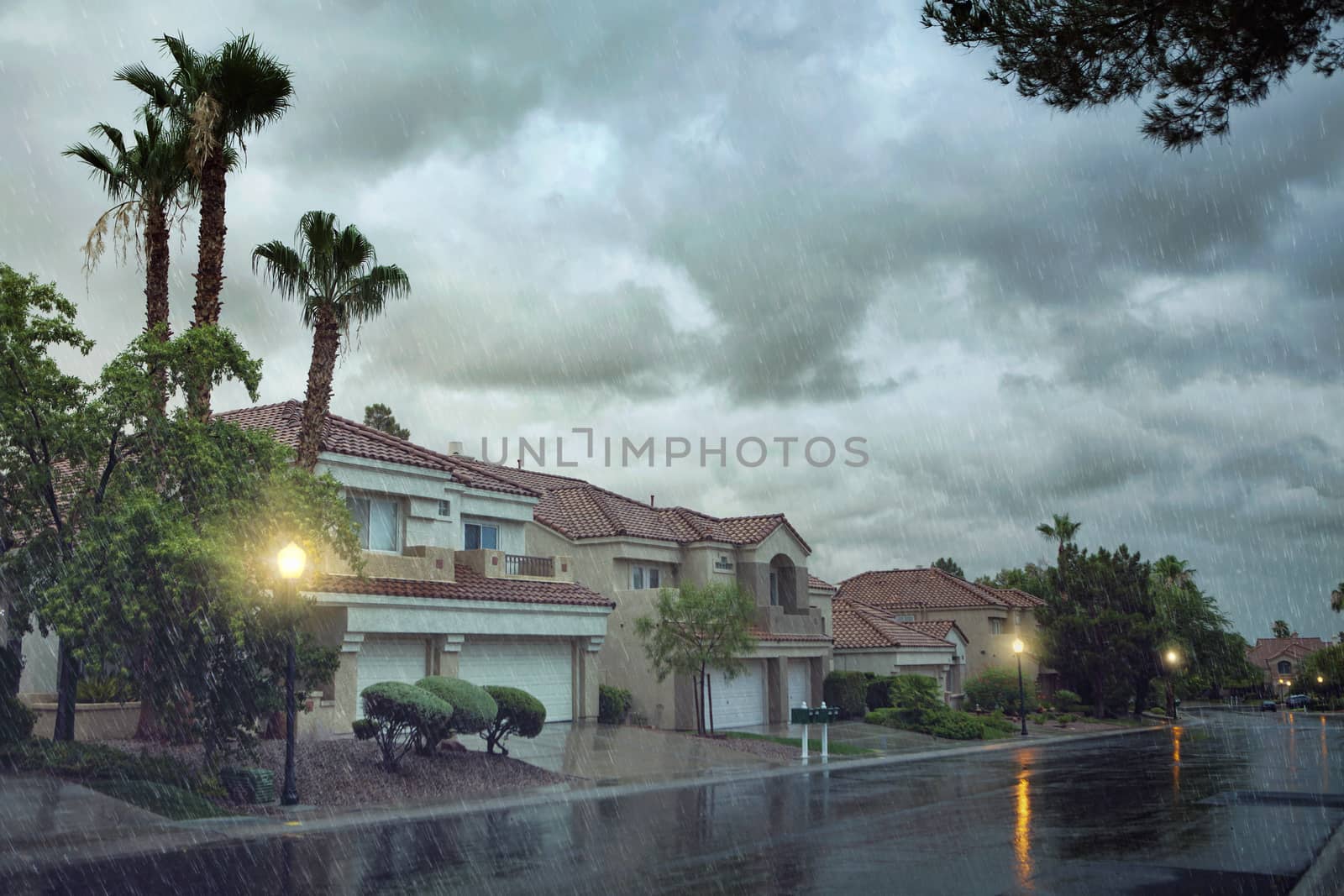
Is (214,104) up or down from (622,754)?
up

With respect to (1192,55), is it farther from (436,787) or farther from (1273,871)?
(436,787)

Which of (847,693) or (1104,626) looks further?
(1104,626)

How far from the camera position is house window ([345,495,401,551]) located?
28.2m

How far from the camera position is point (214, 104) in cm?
2138

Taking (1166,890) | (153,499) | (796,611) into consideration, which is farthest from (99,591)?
(796,611)

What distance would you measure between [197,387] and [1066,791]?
1751 centimetres

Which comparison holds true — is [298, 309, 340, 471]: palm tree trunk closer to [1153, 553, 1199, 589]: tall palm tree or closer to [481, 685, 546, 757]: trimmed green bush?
[481, 685, 546, 757]: trimmed green bush

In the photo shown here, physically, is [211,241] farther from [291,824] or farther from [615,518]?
[615,518]

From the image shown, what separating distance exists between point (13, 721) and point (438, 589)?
9.81 meters

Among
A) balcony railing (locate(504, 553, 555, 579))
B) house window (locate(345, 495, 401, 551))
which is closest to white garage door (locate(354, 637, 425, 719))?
house window (locate(345, 495, 401, 551))

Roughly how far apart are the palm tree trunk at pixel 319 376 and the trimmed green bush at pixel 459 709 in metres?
5.30

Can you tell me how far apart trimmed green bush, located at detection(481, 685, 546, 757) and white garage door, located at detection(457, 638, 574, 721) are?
4.39m

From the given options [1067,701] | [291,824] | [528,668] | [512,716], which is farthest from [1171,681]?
[291,824]

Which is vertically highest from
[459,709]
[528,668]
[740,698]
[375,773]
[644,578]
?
[644,578]
